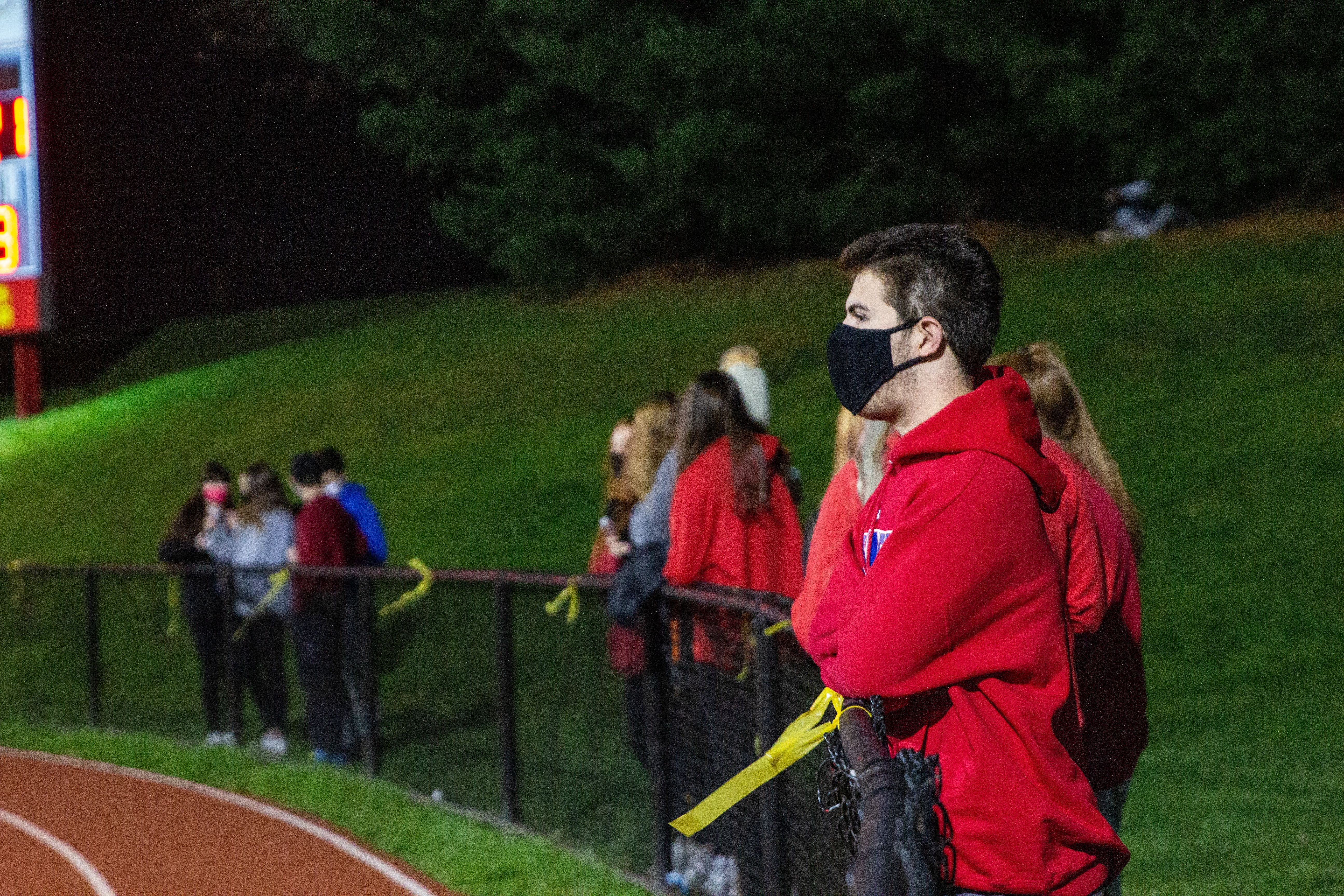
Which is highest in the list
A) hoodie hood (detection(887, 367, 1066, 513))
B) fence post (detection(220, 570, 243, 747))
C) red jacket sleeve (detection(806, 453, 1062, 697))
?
hoodie hood (detection(887, 367, 1066, 513))

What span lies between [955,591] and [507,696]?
5.70 metres

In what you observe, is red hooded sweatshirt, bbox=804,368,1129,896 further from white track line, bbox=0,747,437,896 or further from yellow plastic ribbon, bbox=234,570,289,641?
yellow plastic ribbon, bbox=234,570,289,641

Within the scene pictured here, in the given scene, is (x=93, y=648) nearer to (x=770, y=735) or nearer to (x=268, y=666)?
(x=268, y=666)

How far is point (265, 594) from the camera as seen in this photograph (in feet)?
33.5

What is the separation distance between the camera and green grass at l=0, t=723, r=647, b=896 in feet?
21.5

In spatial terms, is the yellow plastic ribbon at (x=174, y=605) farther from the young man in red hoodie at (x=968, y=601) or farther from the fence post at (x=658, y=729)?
the young man in red hoodie at (x=968, y=601)

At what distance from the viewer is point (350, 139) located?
48.5 metres

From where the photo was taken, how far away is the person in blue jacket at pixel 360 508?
10250 mm

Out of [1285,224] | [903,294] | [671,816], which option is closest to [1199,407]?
[1285,224]

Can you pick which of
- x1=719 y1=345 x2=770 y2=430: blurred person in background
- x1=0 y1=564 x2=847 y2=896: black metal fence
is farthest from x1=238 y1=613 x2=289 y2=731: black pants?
x1=719 y1=345 x2=770 y2=430: blurred person in background

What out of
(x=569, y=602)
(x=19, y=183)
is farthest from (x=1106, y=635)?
(x=19, y=183)

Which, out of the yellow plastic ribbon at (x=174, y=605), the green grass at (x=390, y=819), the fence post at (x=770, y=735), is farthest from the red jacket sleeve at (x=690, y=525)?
the yellow plastic ribbon at (x=174, y=605)

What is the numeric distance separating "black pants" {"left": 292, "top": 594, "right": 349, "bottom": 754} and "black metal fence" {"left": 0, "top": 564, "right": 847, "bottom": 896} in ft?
0.83

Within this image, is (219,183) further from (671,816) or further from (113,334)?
(671,816)
